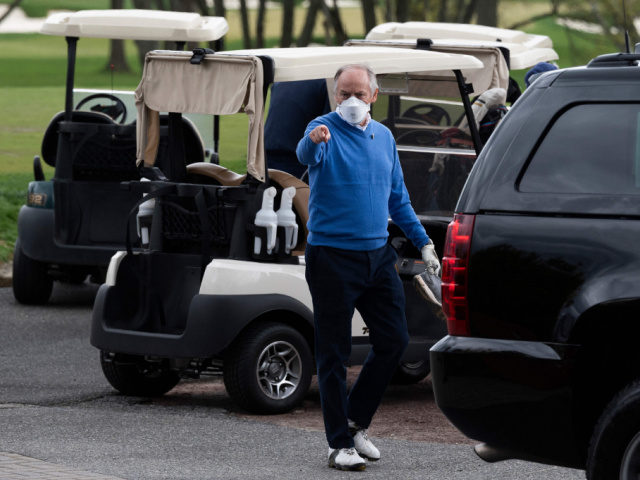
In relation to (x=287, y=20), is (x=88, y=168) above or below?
above

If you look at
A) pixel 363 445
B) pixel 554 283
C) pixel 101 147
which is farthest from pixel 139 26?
pixel 554 283

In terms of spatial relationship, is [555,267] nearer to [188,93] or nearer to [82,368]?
[188,93]

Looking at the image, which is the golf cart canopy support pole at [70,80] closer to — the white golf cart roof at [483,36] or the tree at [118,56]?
the white golf cart roof at [483,36]

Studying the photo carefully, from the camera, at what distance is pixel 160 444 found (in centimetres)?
743

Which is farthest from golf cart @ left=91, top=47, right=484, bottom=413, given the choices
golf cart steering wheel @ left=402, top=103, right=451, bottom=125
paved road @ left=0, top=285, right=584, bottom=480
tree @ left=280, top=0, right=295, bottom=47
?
tree @ left=280, top=0, right=295, bottom=47

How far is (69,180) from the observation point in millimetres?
12289

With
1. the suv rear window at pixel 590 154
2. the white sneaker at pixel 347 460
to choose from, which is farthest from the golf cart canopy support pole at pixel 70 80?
the suv rear window at pixel 590 154

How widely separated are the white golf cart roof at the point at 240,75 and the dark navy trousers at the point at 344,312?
1.27m

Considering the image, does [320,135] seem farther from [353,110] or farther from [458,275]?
[458,275]

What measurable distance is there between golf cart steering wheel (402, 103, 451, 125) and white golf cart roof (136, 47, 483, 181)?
132cm

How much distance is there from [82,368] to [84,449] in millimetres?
2875

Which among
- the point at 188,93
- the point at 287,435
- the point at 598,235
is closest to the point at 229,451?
the point at 287,435

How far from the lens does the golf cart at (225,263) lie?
8.20m

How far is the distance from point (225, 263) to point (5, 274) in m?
6.92
